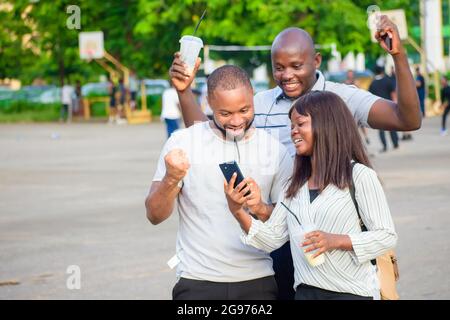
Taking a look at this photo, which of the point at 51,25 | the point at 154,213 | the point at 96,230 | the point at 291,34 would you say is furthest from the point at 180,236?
the point at 51,25

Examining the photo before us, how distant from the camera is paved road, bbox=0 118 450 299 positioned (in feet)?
A: 27.4

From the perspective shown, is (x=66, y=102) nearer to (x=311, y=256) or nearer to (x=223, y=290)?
(x=223, y=290)

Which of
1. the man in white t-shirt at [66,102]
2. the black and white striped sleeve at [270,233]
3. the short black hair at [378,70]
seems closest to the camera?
the black and white striped sleeve at [270,233]

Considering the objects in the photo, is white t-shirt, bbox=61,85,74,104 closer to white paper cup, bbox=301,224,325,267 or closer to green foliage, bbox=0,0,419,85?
green foliage, bbox=0,0,419,85

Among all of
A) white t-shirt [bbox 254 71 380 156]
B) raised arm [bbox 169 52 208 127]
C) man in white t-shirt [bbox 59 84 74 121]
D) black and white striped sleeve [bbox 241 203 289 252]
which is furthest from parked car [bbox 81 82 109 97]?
black and white striped sleeve [bbox 241 203 289 252]

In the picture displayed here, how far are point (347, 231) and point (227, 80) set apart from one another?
31.0 inches

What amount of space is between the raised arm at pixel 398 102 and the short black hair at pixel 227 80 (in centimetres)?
65

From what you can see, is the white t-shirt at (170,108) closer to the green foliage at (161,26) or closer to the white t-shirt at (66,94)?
the green foliage at (161,26)

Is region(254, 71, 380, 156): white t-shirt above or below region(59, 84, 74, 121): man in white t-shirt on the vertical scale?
above

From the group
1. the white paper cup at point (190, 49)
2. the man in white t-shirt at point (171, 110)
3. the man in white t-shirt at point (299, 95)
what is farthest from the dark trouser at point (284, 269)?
the man in white t-shirt at point (171, 110)

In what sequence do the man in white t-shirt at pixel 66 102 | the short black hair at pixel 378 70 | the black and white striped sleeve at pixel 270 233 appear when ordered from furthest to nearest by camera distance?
the man in white t-shirt at pixel 66 102 < the short black hair at pixel 378 70 < the black and white striped sleeve at pixel 270 233

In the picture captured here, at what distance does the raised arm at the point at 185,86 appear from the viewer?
4793mm

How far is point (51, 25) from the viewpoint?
158 feet
